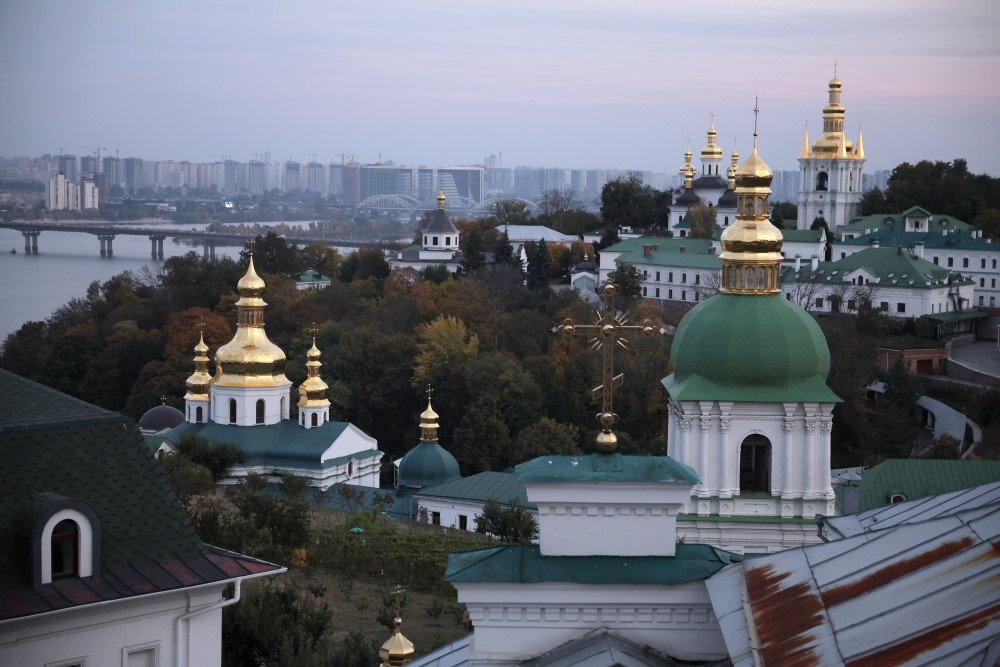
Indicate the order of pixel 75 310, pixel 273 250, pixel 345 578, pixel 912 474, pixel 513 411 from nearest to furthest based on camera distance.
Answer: pixel 345 578
pixel 912 474
pixel 513 411
pixel 75 310
pixel 273 250

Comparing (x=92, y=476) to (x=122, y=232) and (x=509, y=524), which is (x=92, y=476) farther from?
(x=122, y=232)

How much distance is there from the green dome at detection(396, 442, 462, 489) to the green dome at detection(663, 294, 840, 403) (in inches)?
702

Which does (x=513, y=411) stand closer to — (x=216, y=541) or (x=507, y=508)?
(x=507, y=508)

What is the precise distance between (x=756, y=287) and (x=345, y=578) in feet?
25.9

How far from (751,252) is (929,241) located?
48.0 m

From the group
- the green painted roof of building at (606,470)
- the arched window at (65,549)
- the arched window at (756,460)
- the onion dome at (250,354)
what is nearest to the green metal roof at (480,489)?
the onion dome at (250,354)

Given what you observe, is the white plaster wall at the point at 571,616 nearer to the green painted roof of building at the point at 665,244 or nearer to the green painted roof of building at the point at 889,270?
the green painted roof of building at the point at 889,270

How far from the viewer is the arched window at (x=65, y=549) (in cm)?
1069

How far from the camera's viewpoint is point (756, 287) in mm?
19375

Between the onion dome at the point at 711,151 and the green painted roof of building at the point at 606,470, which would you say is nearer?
the green painted roof of building at the point at 606,470

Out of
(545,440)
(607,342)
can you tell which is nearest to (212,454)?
(545,440)

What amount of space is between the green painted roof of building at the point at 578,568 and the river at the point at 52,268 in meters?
14.6

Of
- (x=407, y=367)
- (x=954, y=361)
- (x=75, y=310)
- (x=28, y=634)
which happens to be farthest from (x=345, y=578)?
(x=75, y=310)

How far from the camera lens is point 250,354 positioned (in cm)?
3728
